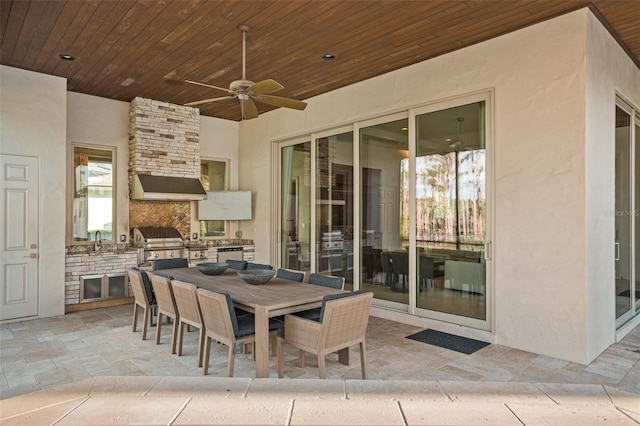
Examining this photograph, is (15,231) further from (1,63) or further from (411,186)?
(411,186)

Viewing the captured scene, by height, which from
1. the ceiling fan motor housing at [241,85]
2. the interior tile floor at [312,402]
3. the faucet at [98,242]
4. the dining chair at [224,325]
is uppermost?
the ceiling fan motor housing at [241,85]

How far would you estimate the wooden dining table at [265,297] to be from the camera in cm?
319

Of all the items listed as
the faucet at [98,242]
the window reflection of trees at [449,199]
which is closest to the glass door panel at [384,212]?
the window reflection of trees at [449,199]

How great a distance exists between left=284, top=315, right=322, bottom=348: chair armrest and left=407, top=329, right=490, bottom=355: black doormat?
1.85 m

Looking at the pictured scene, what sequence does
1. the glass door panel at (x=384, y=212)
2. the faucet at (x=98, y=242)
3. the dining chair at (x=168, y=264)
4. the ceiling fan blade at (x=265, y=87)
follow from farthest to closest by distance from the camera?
the faucet at (x=98, y=242), the glass door panel at (x=384, y=212), the dining chair at (x=168, y=264), the ceiling fan blade at (x=265, y=87)

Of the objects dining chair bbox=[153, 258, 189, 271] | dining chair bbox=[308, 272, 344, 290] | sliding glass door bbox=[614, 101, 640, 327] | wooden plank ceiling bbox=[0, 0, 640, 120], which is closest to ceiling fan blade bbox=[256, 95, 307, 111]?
wooden plank ceiling bbox=[0, 0, 640, 120]

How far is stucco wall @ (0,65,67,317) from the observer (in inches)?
214

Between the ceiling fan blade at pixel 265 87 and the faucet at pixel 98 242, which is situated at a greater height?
the ceiling fan blade at pixel 265 87

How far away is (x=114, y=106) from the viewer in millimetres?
6910

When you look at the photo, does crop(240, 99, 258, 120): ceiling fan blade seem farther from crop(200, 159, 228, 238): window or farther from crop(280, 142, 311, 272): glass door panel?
crop(200, 159, 228, 238): window

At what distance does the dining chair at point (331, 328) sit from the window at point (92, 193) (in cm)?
479

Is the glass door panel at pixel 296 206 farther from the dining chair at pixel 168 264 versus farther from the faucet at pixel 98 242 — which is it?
the faucet at pixel 98 242

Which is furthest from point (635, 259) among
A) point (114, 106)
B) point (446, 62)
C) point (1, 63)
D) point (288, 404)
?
point (1, 63)

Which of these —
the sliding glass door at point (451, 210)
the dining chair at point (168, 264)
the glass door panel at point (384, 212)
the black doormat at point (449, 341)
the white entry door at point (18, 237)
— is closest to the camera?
the black doormat at point (449, 341)
